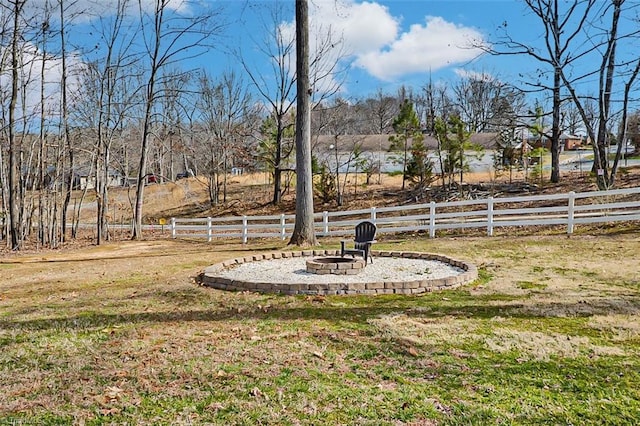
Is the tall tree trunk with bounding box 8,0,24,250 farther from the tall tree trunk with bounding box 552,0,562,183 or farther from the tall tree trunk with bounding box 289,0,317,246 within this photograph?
the tall tree trunk with bounding box 552,0,562,183

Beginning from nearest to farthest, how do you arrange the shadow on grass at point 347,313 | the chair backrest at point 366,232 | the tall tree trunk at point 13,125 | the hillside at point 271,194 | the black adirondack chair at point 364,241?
1. the shadow on grass at point 347,313
2. the black adirondack chair at point 364,241
3. the chair backrest at point 366,232
4. the tall tree trunk at point 13,125
5. the hillside at point 271,194

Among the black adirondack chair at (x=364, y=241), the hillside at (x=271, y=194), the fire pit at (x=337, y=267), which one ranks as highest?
the hillside at (x=271, y=194)

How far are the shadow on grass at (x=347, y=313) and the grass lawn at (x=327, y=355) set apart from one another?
0.07 ft

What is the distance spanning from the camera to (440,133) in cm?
2228

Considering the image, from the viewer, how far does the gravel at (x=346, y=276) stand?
21.1 ft

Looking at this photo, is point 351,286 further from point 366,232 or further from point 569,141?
point 569,141

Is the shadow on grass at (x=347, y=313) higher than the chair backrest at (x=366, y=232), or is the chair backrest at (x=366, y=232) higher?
the chair backrest at (x=366, y=232)

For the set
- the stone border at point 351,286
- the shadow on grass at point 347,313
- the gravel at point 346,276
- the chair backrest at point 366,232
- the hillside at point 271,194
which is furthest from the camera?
the hillside at point 271,194

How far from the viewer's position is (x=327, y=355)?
367 centimetres

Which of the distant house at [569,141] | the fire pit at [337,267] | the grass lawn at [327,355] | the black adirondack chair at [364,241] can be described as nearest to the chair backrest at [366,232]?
the black adirondack chair at [364,241]

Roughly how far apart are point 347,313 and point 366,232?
325cm

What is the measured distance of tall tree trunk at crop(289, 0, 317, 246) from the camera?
422 inches

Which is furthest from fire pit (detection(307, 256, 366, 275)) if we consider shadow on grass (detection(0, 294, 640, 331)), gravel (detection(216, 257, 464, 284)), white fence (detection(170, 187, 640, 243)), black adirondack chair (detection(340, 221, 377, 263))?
white fence (detection(170, 187, 640, 243))

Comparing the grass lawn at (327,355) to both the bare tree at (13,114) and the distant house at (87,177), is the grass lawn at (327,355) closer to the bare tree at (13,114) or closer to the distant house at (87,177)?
the bare tree at (13,114)
